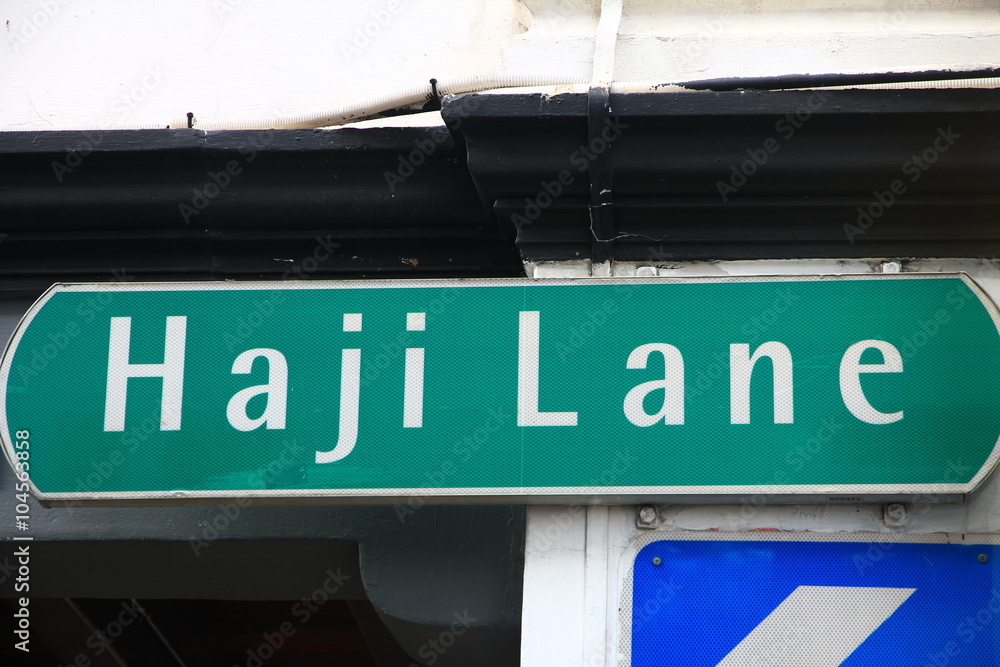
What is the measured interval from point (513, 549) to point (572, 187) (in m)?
0.91

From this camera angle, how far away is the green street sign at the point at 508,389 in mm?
2457

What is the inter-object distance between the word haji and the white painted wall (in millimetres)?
722

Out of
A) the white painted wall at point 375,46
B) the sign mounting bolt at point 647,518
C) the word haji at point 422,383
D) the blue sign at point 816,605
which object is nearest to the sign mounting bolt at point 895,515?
the blue sign at point 816,605

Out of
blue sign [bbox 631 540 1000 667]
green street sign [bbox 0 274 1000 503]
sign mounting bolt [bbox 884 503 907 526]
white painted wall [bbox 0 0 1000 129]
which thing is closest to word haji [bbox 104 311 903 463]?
green street sign [bbox 0 274 1000 503]

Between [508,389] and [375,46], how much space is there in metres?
1.16

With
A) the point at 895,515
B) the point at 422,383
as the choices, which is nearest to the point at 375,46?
the point at 422,383

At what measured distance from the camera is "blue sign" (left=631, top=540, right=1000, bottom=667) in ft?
7.84

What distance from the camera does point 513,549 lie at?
278 centimetres

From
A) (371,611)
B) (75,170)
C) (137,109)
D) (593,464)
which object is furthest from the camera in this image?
(371,611)

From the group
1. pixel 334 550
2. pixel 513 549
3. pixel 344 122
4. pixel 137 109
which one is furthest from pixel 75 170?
pixel 513 549

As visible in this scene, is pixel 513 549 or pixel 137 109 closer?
pixel 513 549

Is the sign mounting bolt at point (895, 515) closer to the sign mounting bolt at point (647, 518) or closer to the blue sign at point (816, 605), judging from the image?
the blue sign at point (816, 605)

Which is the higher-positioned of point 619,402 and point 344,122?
point 344,122

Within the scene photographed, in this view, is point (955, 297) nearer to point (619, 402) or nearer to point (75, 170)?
point (619, 402)
